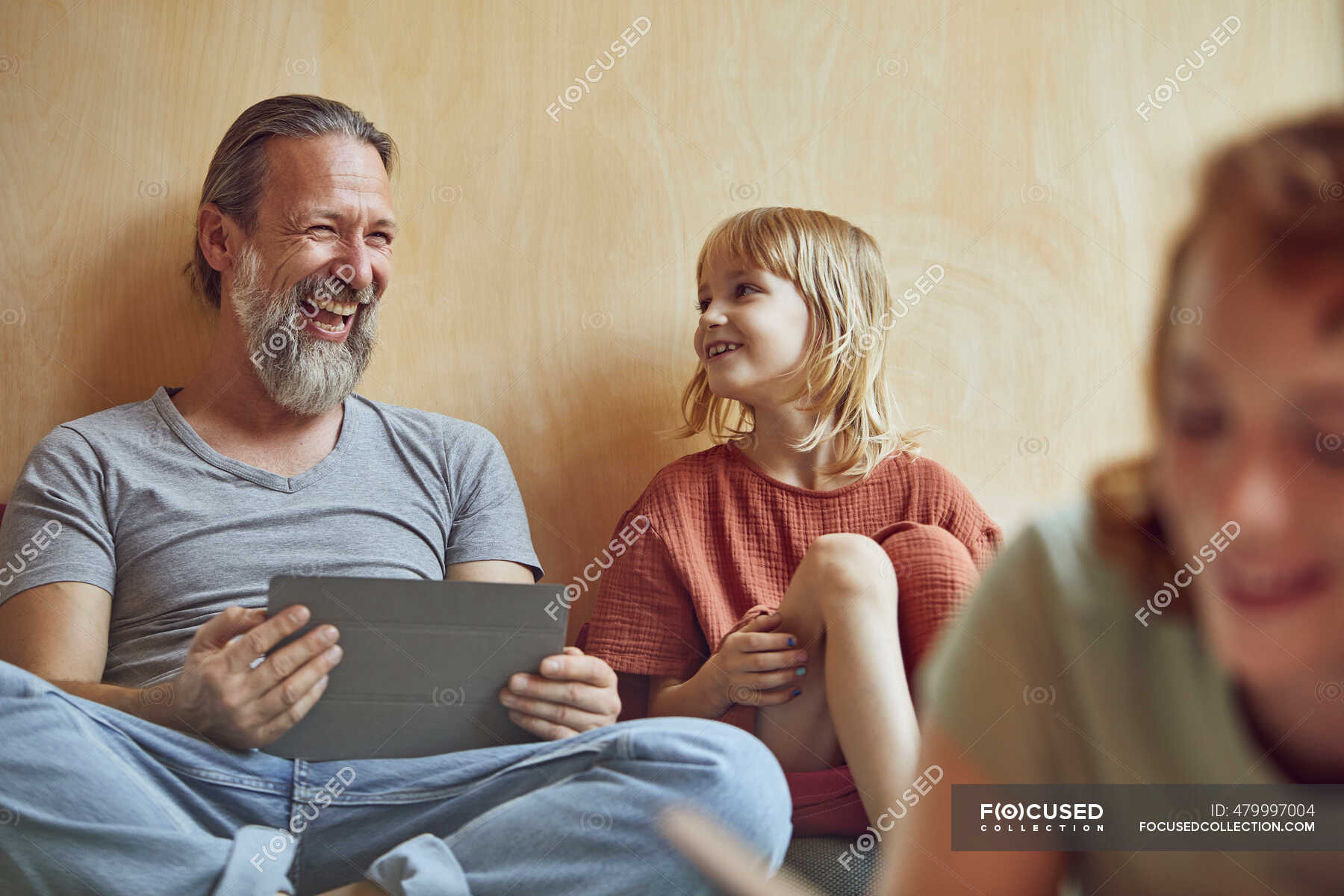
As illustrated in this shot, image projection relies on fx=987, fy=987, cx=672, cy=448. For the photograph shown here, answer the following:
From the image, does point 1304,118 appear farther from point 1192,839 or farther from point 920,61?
point 920,61

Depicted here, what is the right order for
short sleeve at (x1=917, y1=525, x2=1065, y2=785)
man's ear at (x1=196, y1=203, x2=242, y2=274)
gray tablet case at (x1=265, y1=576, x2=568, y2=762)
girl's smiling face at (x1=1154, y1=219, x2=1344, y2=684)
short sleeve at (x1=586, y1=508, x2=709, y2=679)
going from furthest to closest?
man's ear at (x1=196, y1=203, x2=242, y2=274)
short sleeve at (x1=586, y1=508, x2=709, y2=679)
gray tablet case at (x1=265, y1=576, x2=568, y2=762)
short sleeve at (x1=917, y1=525, x2=1065, y2=785)
girl's smiling face at (x1=1154, y1=219, x2=1344, y2=684)

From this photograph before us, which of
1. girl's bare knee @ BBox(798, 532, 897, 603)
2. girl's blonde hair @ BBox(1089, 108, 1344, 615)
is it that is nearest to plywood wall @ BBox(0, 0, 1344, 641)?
girl's bare knee @ BBox(798, 532, 897, 603)

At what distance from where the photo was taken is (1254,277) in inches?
13.6

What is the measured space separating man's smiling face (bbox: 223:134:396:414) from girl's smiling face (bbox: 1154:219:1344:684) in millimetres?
1234

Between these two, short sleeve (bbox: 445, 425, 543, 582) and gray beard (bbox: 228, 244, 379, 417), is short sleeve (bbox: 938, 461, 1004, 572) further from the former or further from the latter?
gray beard (bbox: 228, 244, 379, 417)

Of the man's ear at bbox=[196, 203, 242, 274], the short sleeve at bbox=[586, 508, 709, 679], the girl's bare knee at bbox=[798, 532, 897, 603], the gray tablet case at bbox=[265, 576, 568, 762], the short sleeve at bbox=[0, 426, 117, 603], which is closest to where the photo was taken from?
the gray tablet case at bbox=[265, 576, 568, 762]

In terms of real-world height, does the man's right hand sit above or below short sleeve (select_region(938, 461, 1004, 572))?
below

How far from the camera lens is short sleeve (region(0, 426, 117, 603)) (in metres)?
1.16

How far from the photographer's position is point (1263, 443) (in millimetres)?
326

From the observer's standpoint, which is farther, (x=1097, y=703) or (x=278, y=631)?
(x=278, y=631)

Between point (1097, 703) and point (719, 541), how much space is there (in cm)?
97

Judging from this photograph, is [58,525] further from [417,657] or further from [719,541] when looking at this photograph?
[719,541]

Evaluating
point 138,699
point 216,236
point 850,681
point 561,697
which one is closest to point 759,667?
point 850,681

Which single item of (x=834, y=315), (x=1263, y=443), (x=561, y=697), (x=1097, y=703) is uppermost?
(x=834, y=315)
